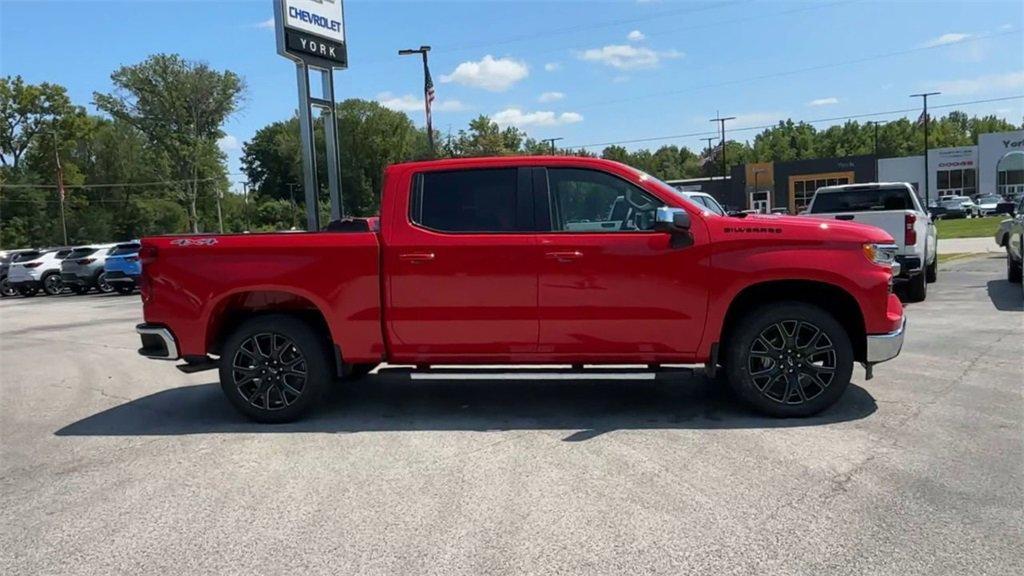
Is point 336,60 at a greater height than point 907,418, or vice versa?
point 336,60

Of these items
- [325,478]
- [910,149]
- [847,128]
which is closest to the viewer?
[325,478]

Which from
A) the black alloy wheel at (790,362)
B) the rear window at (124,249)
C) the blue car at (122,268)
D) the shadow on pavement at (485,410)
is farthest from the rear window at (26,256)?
the black alloy wheel at (790,362)

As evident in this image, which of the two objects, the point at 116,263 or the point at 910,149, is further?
the point at 910,149

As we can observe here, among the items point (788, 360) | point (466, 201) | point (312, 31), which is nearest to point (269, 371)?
point (466, 201)

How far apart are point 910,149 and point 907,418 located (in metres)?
120

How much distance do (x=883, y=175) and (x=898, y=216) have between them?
7611 cm

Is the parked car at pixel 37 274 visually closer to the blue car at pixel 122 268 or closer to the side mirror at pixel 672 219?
the blue car at pixel 122 268

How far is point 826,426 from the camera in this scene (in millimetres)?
5527

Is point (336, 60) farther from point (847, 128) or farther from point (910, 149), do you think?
point (847, 128)

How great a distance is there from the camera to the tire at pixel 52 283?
29906 millimetres

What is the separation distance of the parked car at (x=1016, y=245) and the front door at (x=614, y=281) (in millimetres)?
8773

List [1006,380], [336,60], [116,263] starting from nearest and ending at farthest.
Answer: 1. [1006,380]
2. [336,60]
3. [116,263]

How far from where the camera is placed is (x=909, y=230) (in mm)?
11023

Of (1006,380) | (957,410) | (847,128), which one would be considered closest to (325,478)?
(957,410)
